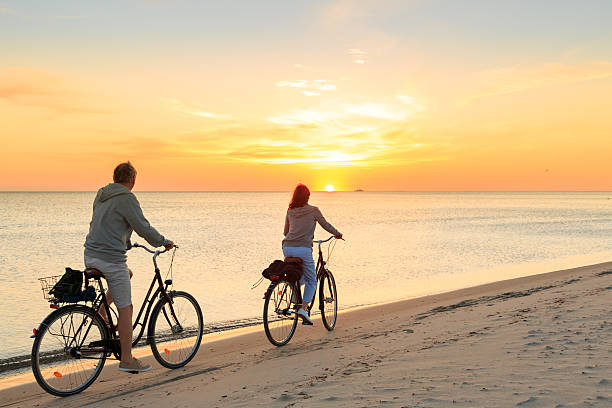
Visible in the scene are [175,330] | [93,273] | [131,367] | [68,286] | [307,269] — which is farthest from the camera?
[307,269]

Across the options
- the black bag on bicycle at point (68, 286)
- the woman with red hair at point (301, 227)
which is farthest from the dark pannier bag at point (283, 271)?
the black bag on bicycle at point (68, 286)

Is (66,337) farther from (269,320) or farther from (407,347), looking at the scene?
(407,347)

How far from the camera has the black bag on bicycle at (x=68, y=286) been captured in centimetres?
496

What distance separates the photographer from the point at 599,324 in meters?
6.51

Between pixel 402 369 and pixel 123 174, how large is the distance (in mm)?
3666

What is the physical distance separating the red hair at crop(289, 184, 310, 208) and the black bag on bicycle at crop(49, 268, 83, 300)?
319 centimetres

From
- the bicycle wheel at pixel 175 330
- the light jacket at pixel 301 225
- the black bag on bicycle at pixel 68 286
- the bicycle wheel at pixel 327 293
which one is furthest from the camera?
the bicycle wheel at pixel 327 293

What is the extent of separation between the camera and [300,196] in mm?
7242

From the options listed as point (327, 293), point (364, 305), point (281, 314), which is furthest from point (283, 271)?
point (364, 305)

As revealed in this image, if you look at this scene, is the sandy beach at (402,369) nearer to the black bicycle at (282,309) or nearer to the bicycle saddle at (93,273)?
the black bicycle at (282,309)

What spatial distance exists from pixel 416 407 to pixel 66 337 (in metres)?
3.69

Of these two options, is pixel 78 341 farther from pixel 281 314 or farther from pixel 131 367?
pixel 281 314

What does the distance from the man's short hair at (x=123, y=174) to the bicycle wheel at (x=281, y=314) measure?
104 inches

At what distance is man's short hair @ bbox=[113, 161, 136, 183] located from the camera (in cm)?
524
